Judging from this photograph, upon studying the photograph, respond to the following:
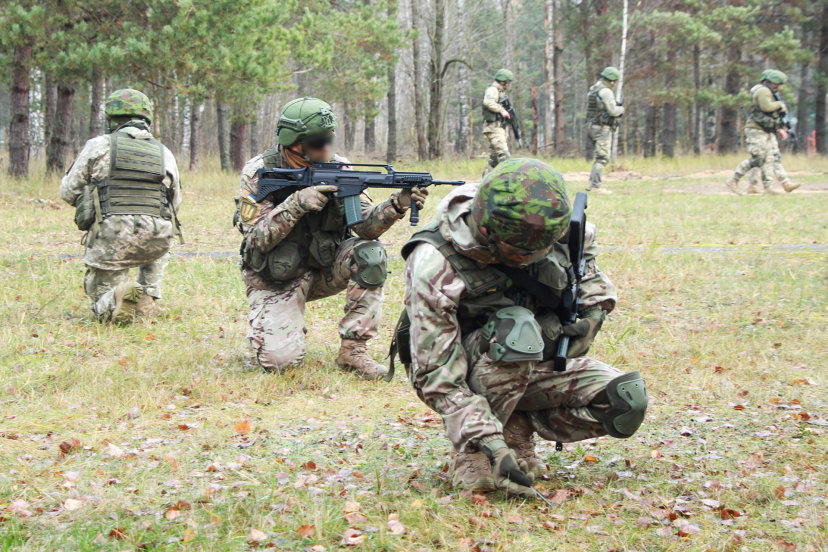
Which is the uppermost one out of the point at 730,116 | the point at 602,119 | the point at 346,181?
the point at 730,116

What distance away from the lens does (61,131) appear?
1566 centimetres

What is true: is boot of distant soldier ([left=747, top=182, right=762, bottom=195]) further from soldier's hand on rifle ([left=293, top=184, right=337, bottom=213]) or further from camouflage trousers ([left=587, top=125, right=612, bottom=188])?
soldier's hand on rifle ([left=293, top=184, right=337, bottom=213])

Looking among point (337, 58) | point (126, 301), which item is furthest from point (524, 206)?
point (337, 58)

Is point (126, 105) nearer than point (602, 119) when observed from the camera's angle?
Yes

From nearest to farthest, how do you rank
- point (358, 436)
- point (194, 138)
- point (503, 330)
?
1. point (503, 330)
2. point (358, 436)
3. point (194, 138)

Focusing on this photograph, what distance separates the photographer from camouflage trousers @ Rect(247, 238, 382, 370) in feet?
17.7

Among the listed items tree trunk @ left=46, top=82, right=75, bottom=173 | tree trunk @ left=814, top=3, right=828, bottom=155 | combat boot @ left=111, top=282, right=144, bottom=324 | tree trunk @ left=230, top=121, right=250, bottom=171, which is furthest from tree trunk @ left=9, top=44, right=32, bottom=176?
tree trunk @ left=814, top=3, right=828, bottom=155

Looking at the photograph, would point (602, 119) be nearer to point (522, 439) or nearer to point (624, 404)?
point (522, 439)

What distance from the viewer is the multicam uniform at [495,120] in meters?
15.0

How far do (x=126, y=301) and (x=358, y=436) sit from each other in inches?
122

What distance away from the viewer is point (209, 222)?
1253 centimetres

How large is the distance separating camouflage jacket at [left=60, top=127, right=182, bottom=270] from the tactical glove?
4086mm

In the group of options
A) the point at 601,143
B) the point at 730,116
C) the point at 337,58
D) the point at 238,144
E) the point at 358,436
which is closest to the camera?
the point at 358,436

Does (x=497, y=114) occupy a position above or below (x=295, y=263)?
above
